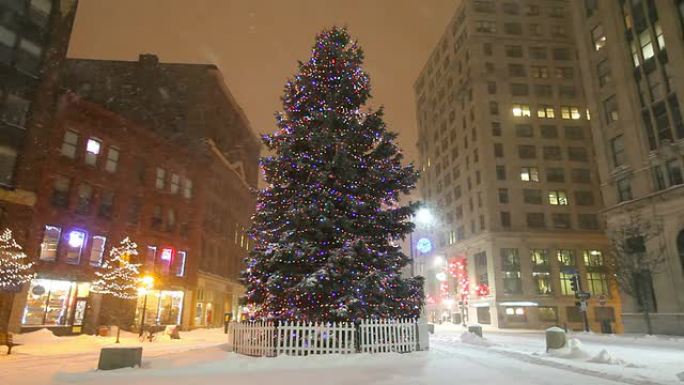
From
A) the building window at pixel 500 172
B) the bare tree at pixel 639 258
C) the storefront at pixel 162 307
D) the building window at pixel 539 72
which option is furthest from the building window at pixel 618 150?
the storefront at pixel 162 307

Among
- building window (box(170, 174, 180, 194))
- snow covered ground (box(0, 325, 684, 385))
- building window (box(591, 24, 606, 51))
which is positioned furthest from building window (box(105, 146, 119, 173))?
building window (box(591, 24, 606, 51))

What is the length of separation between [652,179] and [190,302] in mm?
40006

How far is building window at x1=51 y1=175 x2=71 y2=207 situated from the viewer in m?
30.3

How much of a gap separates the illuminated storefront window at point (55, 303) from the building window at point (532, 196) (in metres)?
54.2

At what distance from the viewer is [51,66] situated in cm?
3017

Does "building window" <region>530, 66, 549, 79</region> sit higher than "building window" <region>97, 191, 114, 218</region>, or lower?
higher

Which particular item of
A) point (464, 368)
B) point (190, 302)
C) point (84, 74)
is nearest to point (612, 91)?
point (464, 368)

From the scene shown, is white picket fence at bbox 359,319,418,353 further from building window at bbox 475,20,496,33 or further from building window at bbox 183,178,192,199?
building window at bbox 475,20,496,33

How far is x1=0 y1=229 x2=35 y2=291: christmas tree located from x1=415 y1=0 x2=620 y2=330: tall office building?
50678mm

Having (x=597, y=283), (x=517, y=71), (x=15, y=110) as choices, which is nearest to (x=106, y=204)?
(x=15, y=110)

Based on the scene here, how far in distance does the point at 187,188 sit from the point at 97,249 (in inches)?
462

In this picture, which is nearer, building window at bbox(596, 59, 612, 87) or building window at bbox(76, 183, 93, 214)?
building window at bbox(76, 183, 93, 214)

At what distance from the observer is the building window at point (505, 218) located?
6150cm

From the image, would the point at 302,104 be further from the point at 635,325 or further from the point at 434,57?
the point at 434,57
